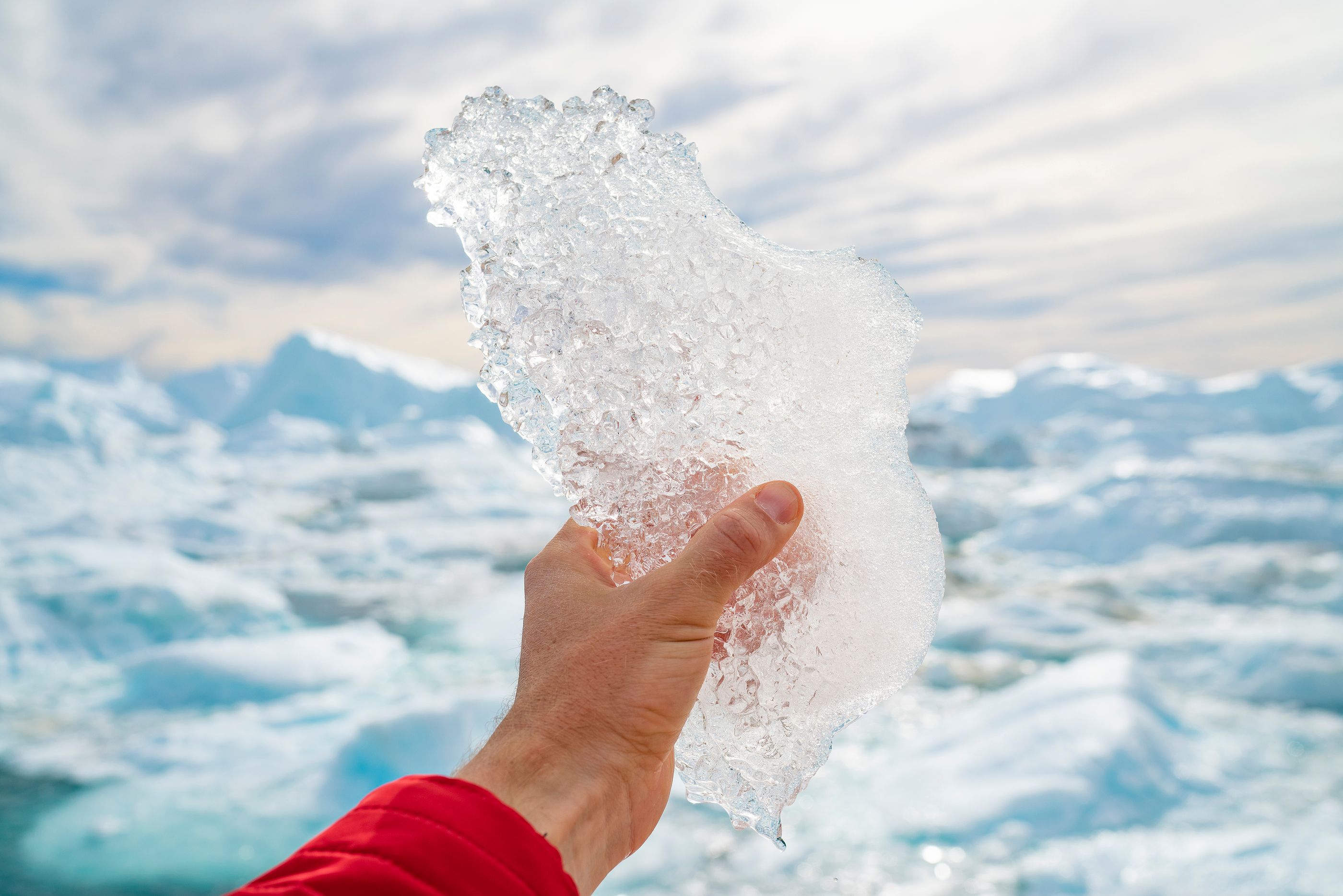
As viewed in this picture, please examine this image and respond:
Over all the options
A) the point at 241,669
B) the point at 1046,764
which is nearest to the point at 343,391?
the point at 241,669

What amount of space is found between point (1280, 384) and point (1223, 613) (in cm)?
3815

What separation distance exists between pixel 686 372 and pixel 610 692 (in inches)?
24.1

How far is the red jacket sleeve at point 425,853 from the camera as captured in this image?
798 mm

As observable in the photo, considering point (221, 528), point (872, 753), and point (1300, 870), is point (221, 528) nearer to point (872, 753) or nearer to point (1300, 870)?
point (872, 753)

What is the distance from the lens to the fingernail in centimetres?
129

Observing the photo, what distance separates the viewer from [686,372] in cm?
148

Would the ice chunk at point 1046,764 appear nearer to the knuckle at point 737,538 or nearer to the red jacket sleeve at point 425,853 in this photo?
the knuckle at point 737,538

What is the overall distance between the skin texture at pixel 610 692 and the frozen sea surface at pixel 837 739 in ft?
0.94

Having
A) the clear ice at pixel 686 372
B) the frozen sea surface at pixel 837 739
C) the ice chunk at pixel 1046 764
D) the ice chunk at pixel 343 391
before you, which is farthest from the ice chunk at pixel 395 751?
the ice chunk at pixel 343 391

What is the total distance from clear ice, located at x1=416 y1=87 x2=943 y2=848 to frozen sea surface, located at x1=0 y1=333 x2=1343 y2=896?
547 millimetres

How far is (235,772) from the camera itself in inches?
245

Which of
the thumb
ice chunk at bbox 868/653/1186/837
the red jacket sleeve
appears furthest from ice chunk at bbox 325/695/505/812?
the red jacket sleeve

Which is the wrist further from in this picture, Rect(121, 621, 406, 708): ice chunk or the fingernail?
Rect(121, 621, 406, 708): ice chunk

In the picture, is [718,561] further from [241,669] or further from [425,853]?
[241,669]
